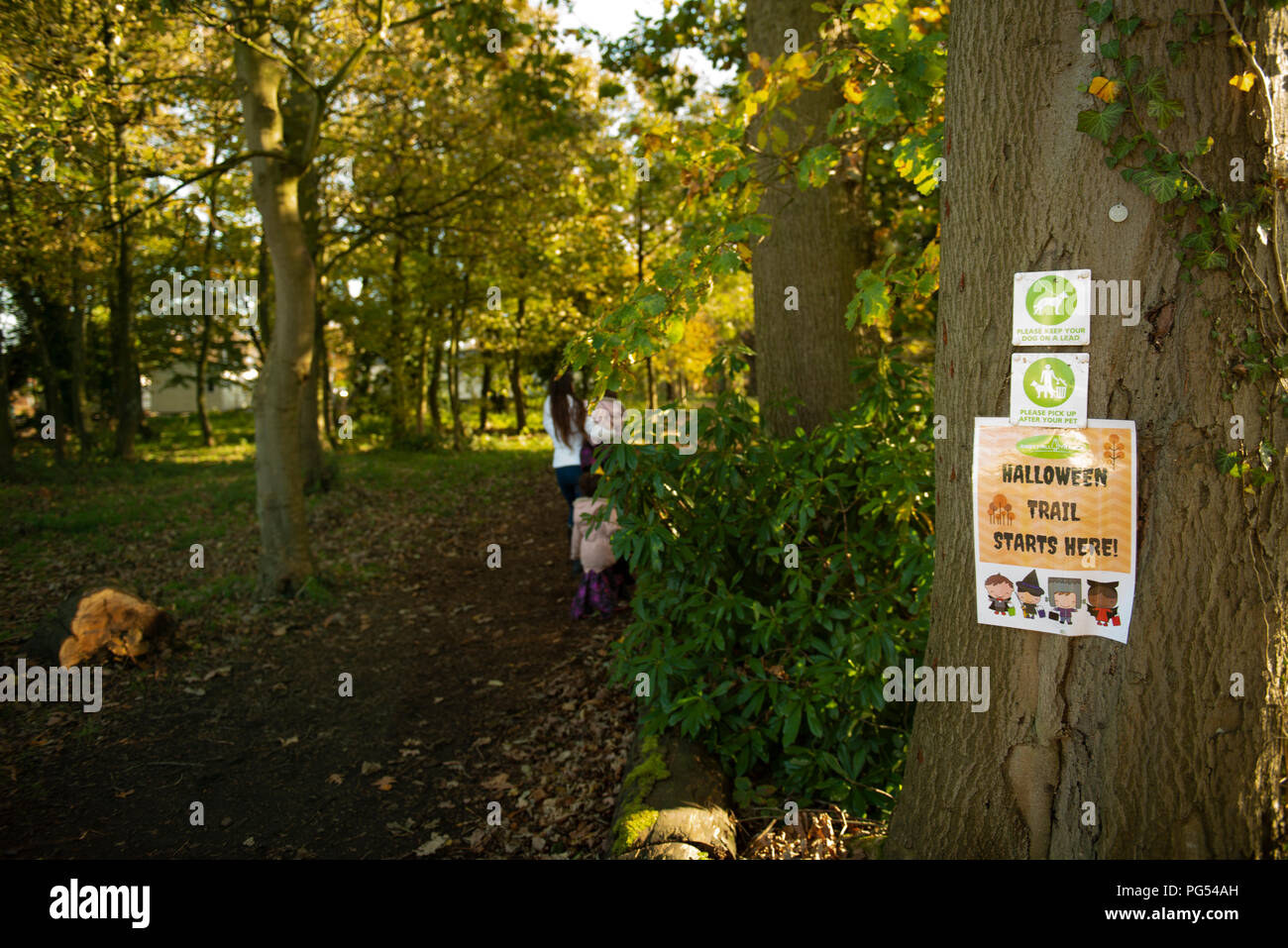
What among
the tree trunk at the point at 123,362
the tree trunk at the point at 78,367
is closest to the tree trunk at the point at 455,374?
the tree trunk at the point at 123,362

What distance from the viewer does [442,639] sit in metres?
7.21

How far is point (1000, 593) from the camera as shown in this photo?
2.49 meters

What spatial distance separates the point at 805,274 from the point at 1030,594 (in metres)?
3.32

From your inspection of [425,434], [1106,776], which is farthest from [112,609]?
[425,434]

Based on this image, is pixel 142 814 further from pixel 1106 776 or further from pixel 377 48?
pixel 377 48

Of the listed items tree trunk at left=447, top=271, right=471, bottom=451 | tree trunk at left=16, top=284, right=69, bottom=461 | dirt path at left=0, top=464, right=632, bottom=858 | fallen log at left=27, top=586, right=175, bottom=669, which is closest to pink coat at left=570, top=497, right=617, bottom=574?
dirt path at left=0, top=464, right=632, bottom=858

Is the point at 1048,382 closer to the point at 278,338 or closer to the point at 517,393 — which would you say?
the point at 278,338

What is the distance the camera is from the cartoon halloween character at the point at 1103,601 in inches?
90.7

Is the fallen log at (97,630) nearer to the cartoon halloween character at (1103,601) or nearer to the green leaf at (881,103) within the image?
the green leaf at (881,103)

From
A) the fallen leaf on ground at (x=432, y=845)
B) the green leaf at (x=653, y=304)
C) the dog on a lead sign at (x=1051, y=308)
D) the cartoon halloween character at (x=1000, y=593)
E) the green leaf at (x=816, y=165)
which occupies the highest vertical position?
the green leaf at (x=816, y=165)

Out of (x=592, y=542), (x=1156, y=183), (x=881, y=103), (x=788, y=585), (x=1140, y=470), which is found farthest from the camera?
(x=592, y=542)

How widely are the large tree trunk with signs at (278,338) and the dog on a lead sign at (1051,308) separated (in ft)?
22.9

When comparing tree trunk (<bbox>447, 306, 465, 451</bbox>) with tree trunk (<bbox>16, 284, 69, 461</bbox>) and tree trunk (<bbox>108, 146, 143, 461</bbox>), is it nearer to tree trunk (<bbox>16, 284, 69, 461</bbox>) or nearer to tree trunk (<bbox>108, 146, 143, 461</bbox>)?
tree trunk (<bbox>108, 146, 143, 461</bbox>)

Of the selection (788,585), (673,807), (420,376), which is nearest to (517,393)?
(420,376)
